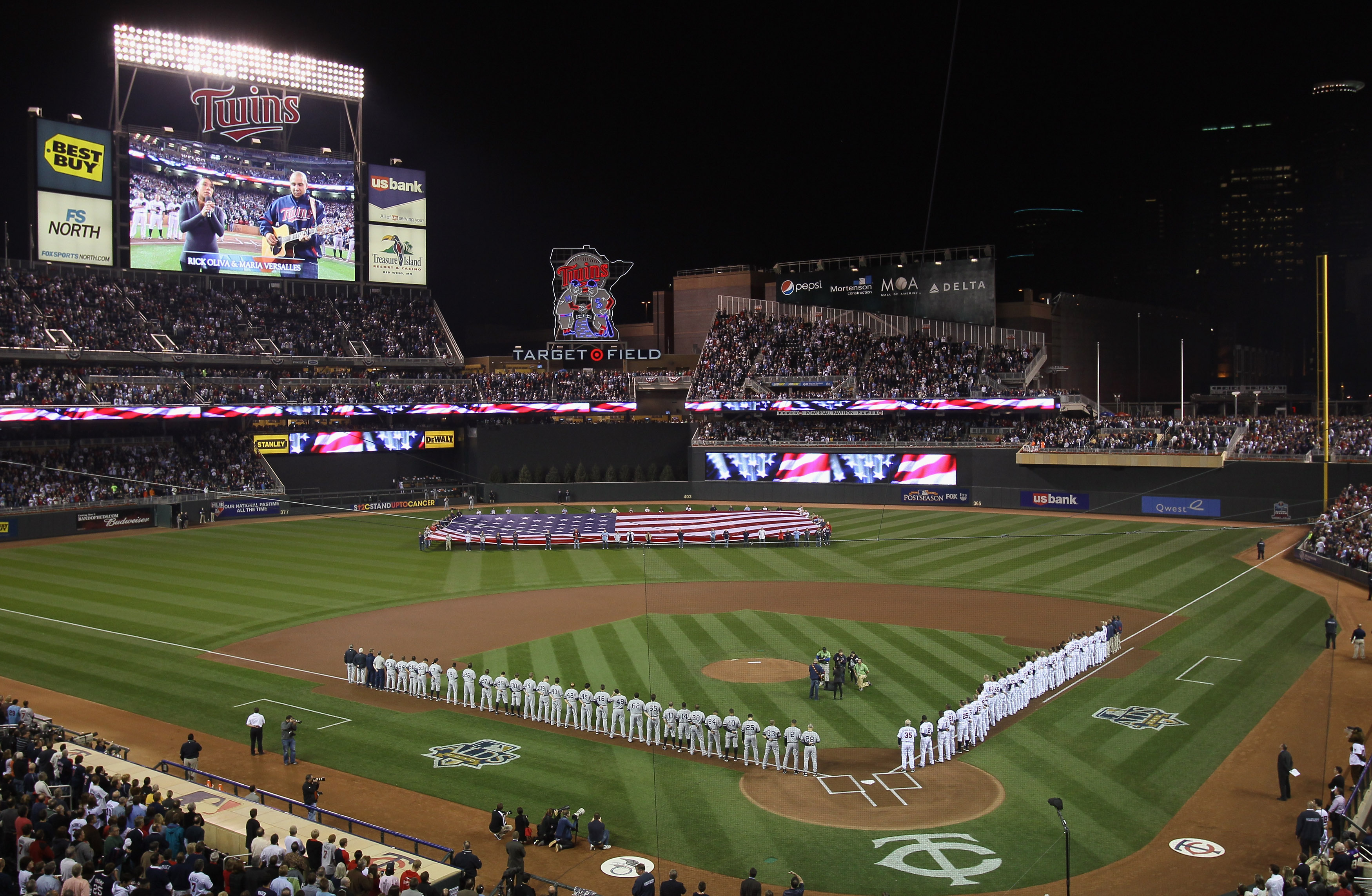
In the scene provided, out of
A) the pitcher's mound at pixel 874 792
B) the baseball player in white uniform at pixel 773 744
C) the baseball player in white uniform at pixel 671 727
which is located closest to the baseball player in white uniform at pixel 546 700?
the baseball player in white uniform at pixel 671 727

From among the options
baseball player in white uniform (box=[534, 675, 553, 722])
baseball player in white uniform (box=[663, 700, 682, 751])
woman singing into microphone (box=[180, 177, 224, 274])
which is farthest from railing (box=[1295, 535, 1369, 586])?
woman singing into microphone (box=[180, 177, 224, 274])

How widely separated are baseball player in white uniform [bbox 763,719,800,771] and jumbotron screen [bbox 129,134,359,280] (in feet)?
181

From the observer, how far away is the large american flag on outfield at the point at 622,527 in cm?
4350

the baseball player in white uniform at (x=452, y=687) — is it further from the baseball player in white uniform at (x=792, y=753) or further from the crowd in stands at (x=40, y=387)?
the crowd in stands at (x=40, y=387)

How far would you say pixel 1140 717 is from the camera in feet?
63.0

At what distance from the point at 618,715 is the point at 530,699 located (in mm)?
2182

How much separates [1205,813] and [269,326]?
61057 mm

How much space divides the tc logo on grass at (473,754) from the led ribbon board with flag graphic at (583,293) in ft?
159

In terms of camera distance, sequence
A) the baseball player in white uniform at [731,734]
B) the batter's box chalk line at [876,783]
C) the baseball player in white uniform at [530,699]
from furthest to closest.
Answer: the baseball player in white uniform at [530,699], the baseball player in white uniform at [731,734], the batter's box chalk line at [876,783]

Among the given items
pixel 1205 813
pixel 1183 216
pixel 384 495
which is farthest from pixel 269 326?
pixel 1183 216

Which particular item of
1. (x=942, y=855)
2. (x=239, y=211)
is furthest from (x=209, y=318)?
(x=942, y=855)

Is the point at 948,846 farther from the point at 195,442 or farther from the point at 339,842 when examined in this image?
the point at 195,442

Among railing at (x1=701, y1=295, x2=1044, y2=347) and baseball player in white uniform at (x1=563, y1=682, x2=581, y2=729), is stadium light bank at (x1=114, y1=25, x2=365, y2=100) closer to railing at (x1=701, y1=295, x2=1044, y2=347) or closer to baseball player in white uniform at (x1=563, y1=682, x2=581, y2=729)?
railing at (x1=701, y1=295, x2=1044, y2=347)

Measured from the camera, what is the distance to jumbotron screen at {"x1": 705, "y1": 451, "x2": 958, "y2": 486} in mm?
55625
